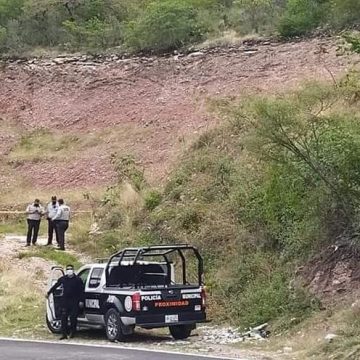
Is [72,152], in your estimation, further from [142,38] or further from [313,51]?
[313,51]

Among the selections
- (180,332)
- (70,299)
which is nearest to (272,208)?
(180,332)

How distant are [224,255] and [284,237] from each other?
2202 millimetres

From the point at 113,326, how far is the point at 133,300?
2.74 ft

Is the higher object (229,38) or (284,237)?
(229,38)

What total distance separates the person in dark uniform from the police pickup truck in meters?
0.20

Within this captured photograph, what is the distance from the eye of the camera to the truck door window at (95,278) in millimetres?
17000

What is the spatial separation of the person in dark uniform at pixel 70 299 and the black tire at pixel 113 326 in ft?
2.64

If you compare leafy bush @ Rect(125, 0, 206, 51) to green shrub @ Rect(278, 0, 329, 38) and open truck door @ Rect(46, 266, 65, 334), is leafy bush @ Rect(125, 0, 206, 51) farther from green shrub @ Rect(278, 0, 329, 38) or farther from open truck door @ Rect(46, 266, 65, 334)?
open truck door @ Rect(46, 266, 65, 334)

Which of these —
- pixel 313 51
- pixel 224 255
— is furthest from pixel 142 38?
pixel 224 255

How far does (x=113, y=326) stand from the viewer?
16.1 metres

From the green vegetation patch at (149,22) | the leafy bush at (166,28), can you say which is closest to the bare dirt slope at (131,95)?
the leafy bush at (166,28)

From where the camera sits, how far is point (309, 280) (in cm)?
1809

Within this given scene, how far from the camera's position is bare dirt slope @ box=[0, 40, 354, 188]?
36.6m

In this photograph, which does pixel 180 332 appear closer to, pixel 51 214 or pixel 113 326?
pixel 113 326
